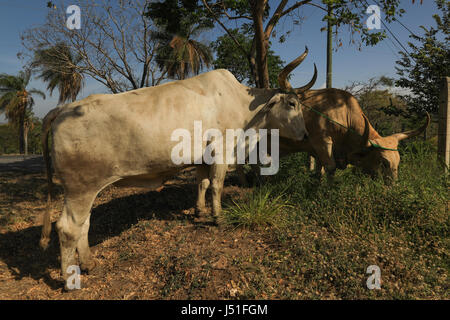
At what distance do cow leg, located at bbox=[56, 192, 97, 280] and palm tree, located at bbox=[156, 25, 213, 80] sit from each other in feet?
24.8

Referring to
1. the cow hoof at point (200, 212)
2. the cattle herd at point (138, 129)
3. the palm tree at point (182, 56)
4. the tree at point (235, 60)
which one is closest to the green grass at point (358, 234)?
the cow hoof at point (200, 212)

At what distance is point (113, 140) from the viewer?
10.6ft

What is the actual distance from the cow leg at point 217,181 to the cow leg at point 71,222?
1.54 metres

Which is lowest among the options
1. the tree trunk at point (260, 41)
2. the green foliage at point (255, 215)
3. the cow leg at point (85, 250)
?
the cow leg at point (85, 250)

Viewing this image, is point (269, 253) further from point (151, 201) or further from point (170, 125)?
point (151, 201)

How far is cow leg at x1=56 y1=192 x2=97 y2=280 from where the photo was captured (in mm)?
3193

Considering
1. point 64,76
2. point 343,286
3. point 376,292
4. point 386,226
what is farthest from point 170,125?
point 64,76

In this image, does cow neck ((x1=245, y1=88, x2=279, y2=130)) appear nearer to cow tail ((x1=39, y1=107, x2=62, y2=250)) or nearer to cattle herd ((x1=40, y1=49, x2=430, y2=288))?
cattle herd ((x1=40, y1=49, x2=430, y2=288))

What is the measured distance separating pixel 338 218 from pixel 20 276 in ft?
14.2

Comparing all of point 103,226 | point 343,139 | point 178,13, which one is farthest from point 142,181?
point 178,13

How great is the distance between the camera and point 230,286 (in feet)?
10.1

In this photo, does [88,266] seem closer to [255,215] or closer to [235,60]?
[255,215]

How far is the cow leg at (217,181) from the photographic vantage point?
4.05 metres

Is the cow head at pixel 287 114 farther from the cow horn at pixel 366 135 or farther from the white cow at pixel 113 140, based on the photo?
the cow horn at pixel 366 135
